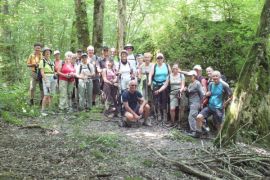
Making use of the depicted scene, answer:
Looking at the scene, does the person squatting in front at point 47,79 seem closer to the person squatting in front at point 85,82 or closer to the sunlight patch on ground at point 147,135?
the person squatting in front at point 85,82

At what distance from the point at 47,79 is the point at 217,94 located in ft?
17.1

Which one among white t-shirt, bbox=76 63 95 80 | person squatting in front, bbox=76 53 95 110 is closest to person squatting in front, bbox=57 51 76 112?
white t-shirt, bbox=76 63 95 80

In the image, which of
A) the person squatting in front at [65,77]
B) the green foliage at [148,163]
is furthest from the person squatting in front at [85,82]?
the green foliage at [148,163]

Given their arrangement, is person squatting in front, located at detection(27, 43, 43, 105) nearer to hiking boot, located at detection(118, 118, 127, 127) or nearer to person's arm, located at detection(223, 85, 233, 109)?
hiking boot, located at detection(118, 118, 127, 127)

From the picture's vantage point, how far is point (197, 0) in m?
13.7

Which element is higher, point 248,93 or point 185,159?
point 248,93

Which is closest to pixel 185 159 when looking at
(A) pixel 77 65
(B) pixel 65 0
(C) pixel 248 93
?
(C) pixel 248 93

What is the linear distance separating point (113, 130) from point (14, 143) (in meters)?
3.03

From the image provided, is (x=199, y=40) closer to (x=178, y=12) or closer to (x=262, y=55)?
(x=178, y=12)

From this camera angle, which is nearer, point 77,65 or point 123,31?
point 77,65

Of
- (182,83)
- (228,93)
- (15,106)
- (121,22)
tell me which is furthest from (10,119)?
(121,22)

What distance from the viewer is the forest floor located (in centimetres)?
620

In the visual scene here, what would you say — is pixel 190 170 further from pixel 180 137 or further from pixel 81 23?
pixel 81 23

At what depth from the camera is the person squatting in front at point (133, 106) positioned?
10.8 m
